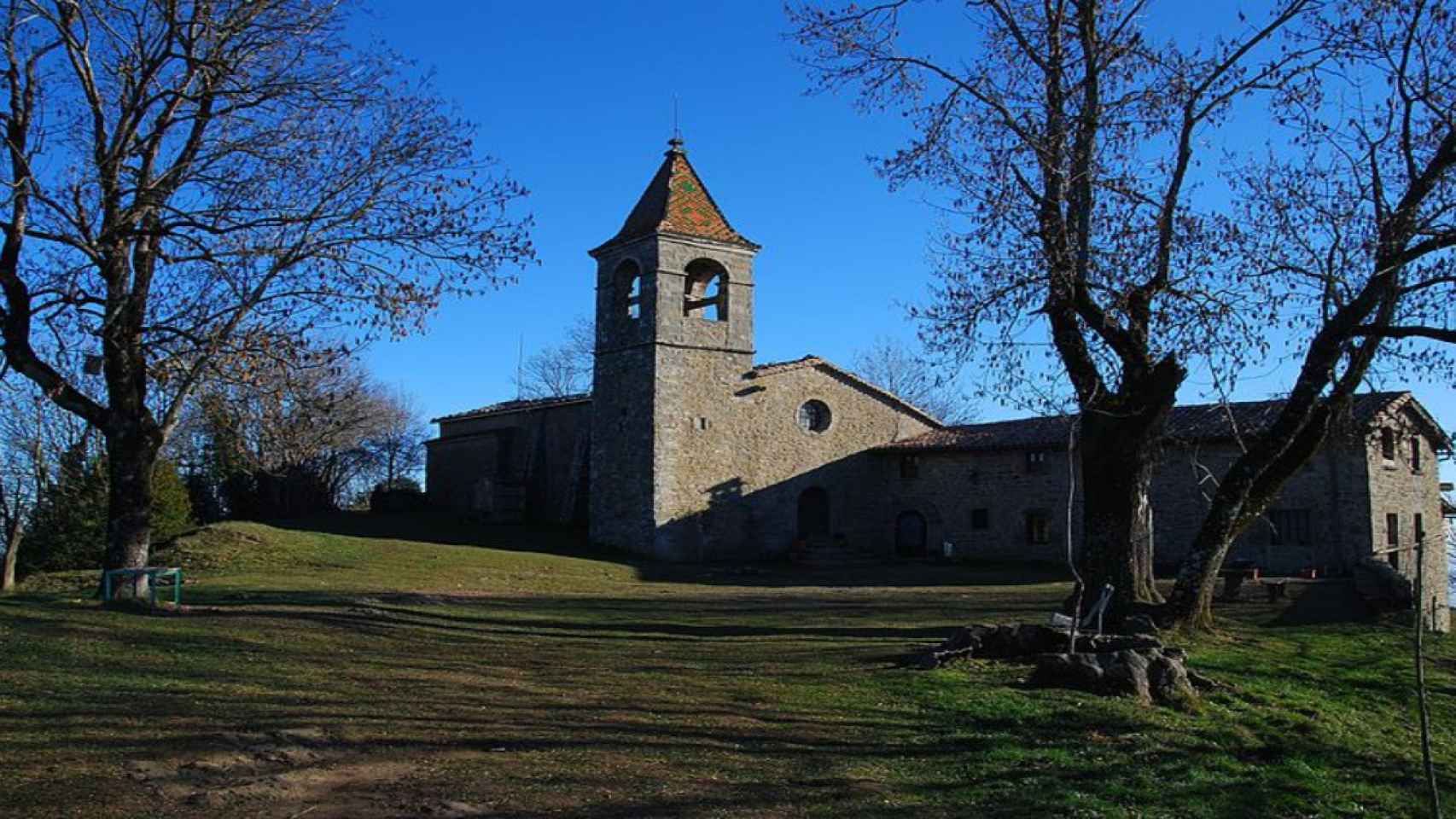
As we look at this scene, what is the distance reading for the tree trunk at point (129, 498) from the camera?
14250mm

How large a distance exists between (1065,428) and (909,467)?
22.3ft

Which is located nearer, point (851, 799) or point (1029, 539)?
point (851, 799)

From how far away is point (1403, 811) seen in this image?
912 centimetres

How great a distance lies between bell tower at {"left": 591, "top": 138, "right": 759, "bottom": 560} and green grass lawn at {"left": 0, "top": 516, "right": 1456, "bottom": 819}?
49.4 ft

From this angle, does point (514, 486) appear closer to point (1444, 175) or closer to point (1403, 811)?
point (1444, 175)

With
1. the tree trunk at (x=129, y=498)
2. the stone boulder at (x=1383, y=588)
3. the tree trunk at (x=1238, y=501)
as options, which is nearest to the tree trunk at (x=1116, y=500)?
the tree trunk at (x=1238, y=501)

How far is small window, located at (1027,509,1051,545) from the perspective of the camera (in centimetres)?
3250

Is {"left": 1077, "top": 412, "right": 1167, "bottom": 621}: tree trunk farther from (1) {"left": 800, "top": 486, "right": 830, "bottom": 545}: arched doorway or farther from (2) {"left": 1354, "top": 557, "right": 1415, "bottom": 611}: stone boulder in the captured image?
(1) {"left": 800, "top": 486, "right": 830, "bottom": 545}: arched doorway

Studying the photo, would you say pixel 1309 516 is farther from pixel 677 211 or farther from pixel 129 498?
pixel 129 498

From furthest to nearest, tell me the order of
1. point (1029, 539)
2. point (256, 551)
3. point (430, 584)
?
point (1029, 539) < point (256, 551) < point (430, 584)

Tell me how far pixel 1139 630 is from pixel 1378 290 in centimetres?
511

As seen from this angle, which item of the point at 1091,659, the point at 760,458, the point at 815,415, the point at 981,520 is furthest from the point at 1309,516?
the point at 1091,659

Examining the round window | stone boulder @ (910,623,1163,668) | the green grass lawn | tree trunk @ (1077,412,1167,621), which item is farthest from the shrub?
tree trunk @ (1077,412,1167,621)

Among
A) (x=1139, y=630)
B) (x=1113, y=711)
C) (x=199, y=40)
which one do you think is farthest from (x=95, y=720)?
(x=1139, y=630)
